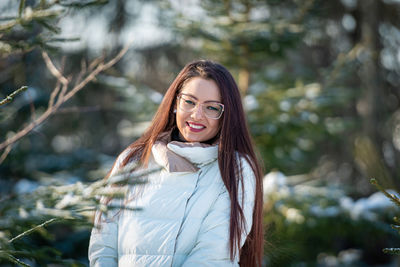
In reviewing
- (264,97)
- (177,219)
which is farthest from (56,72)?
(264,97)

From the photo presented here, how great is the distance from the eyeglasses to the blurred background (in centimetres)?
57

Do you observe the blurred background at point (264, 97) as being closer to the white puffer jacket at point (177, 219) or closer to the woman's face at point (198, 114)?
the white puffer jacket at point (177, 219)

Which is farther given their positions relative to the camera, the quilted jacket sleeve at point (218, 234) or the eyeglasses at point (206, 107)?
the eyeglasses at point (206, 107)

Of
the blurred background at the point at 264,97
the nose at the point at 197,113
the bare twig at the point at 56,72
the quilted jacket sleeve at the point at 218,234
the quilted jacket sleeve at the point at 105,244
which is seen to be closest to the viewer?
the quilted jacket sleeve at the point at 218,234

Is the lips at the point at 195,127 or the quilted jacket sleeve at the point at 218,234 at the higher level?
the lips at the point at 195,127

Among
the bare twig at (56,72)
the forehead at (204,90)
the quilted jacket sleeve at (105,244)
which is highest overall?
the bare twig at (56,72)

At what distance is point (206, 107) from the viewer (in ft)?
6.08

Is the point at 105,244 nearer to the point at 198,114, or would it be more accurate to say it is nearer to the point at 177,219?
the point at 177,219

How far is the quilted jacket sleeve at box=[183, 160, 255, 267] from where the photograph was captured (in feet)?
5.21

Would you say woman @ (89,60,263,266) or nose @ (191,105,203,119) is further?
nose @ (191,105,203,119)

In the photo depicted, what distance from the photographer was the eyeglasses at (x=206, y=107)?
185 centimetres

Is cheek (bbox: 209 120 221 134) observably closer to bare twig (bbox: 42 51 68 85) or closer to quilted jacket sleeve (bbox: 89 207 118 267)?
quilted jacket sleeve (bbox: 89 207 118 267)

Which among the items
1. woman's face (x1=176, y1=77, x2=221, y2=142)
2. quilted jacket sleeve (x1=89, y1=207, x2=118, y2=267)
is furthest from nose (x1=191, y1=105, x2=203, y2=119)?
quilted jacket sleeve (x1=89, y1=207, x2=118, y2=267)

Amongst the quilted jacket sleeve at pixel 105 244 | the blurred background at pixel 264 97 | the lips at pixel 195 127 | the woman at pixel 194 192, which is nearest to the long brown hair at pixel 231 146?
the woman at pixel 194 192
